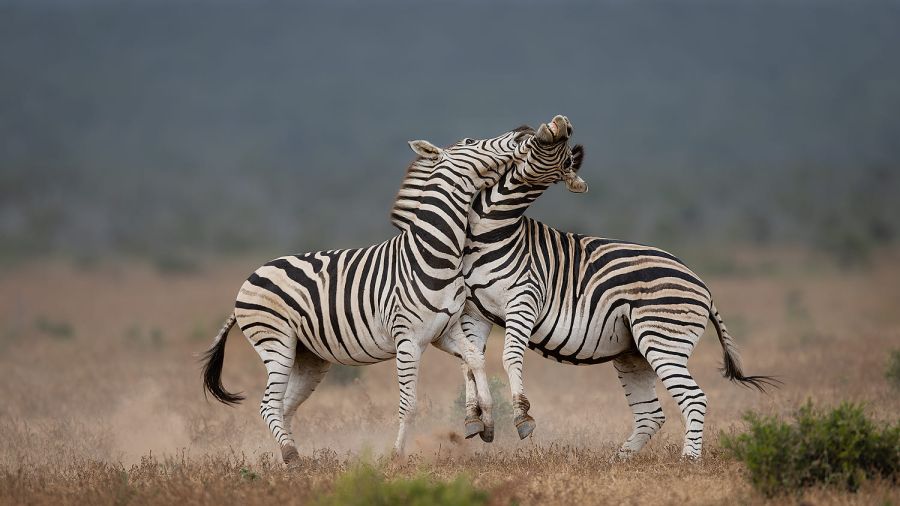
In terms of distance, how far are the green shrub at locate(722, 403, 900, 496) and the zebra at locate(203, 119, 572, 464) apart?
2399 mm

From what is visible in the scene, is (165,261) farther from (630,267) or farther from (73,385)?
(630,267)

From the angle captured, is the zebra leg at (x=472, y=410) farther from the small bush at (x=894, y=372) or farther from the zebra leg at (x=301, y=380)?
the small bush at (x=894, y=372)

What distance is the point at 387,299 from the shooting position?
9.59m

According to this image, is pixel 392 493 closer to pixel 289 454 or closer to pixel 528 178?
pixel 289 454

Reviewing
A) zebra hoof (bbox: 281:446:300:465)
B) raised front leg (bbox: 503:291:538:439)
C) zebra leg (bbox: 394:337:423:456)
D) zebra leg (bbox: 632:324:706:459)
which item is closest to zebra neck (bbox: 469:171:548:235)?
raised front leg (bbox: 503:291:538:439)

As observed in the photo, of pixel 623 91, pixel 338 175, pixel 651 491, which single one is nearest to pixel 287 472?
pixel 651 491

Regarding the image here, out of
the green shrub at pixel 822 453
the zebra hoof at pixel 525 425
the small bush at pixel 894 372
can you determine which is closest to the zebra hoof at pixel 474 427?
the zebra hoof at pixel 525 425

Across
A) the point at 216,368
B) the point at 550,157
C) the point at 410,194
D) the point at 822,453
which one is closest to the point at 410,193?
the point at 410,194

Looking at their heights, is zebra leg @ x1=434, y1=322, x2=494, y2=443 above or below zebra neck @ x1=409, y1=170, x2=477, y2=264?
below

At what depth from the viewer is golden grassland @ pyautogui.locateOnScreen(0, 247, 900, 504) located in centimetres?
789

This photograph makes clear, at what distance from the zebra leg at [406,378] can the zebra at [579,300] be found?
0.48 m

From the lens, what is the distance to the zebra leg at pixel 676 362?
921 cm

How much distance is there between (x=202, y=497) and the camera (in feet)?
24.2

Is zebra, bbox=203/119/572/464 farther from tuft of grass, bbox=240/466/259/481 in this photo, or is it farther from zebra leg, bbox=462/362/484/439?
tuft of grass, bbox=240/466/259/481
